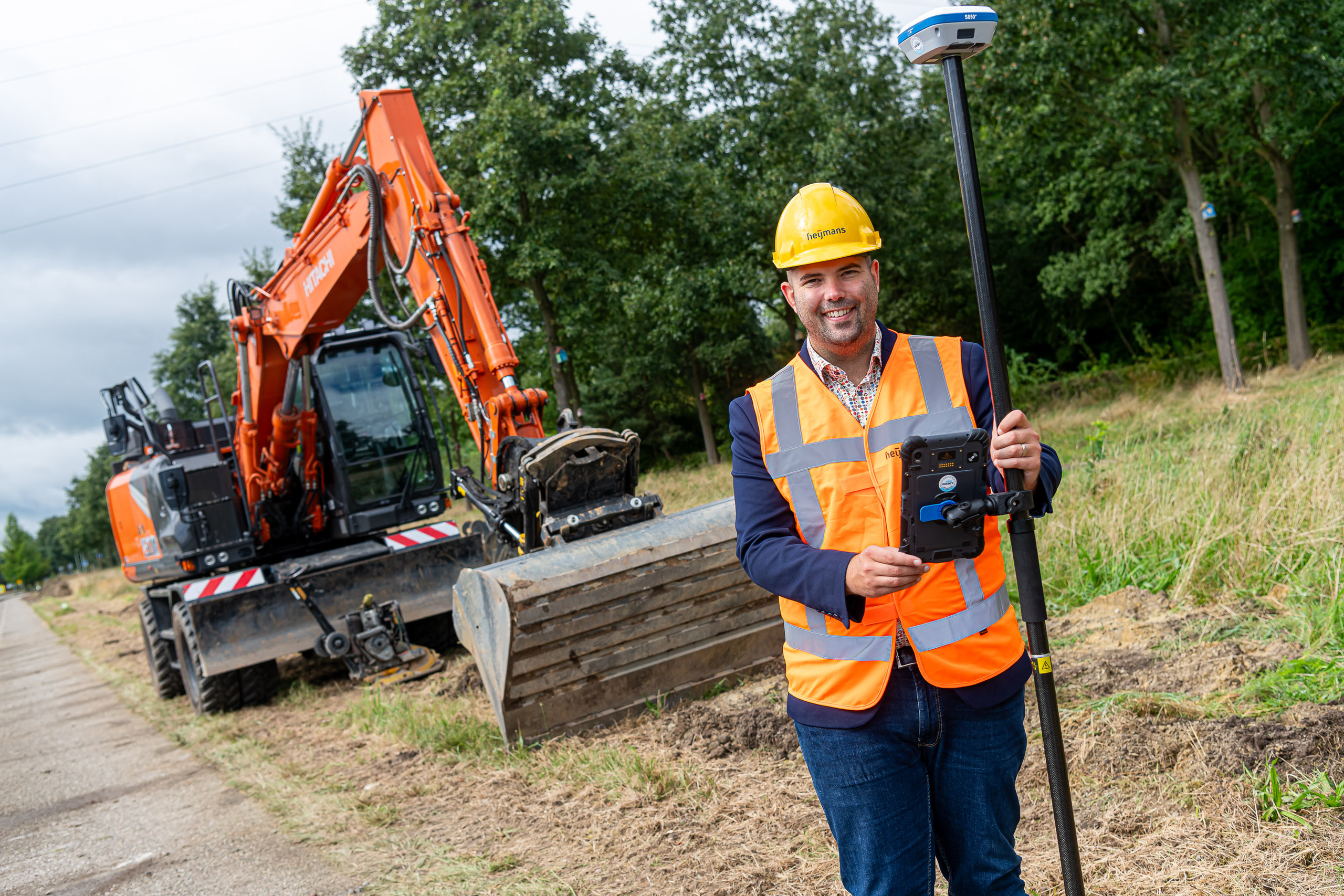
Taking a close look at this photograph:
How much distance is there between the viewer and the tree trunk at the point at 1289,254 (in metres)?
18.2

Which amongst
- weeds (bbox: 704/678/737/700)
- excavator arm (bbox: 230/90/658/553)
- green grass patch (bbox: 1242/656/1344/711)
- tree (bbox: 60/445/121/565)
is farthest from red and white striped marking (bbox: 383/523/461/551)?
tree (bbox: 60/445/121/565)

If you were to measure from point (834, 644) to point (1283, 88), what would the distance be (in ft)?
57.7

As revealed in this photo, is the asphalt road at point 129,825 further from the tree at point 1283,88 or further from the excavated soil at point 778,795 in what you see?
the tree at point 1283,88

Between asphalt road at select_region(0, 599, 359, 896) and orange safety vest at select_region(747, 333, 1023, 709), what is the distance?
2913mm

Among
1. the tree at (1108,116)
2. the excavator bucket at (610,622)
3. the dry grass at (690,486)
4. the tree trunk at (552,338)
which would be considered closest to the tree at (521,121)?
the tree trunk at (552,338)

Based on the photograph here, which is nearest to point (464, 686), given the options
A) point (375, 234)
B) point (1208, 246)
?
point (375, 234)

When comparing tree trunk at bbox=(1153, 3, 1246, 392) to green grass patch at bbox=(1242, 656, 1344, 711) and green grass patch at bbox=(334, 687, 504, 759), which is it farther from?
green grass patch at bbox=(334, 687, 504, 759)

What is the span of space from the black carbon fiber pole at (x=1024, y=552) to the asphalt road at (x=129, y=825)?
3046 millimetres

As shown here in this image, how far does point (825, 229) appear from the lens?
7.06 ft

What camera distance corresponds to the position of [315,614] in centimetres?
818

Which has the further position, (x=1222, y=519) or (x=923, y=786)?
(x=1222, y=519)

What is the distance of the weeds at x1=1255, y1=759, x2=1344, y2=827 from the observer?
312cm

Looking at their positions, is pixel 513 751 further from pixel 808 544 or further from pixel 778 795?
pixel 808 544

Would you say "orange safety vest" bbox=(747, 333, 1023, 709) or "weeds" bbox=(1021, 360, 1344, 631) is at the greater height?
"orange safety vest" bbox=(747, 333, 1023, 709)
